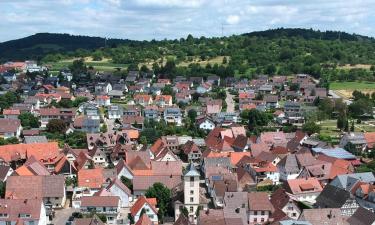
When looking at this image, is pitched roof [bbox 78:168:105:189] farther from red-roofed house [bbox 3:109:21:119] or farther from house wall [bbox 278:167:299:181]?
red-roofed house [bbox 3:109:21:119]

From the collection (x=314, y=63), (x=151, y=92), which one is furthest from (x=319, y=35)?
(x=151, y=92)

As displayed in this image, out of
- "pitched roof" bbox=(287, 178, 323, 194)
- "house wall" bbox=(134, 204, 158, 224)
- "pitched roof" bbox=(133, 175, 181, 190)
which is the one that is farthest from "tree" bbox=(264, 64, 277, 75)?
"house wall" bbox=(134, 204, 158, 224)

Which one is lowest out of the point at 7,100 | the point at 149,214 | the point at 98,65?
the point at 149,214

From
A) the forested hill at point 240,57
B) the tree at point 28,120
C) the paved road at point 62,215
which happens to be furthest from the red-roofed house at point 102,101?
the paved road at point 62,215

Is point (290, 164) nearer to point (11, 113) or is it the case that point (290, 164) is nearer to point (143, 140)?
point (143, 140)

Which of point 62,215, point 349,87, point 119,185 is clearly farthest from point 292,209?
point 349,87

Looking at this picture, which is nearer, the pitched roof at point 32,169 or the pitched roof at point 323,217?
the pitched roof at point 323,217

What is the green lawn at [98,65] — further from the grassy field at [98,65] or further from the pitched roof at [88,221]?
the pitched roof at [88,221]
